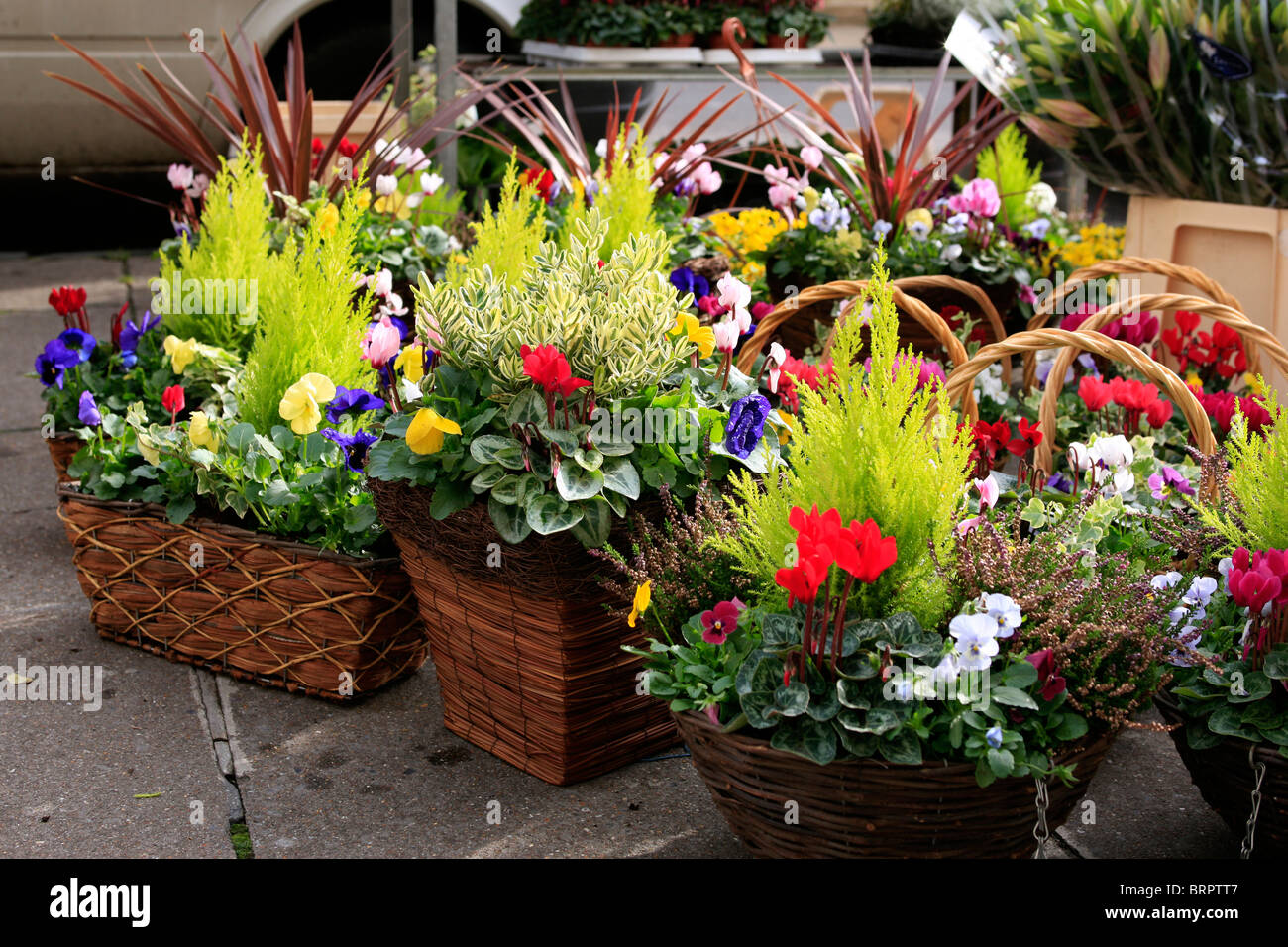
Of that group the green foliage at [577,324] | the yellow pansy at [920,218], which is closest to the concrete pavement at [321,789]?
the green foliage at [577,324]

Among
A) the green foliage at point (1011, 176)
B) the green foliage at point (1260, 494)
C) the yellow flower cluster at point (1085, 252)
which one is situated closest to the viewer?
the green foliage at point (1260, 494)

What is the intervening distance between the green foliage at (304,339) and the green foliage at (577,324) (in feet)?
1.98

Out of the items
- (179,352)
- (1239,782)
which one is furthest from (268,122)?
(1239,782)

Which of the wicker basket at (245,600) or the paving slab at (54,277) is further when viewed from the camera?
the paving slab at (54,277)

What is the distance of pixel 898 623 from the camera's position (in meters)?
1.76

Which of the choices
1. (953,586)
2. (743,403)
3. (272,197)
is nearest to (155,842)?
(743,403)

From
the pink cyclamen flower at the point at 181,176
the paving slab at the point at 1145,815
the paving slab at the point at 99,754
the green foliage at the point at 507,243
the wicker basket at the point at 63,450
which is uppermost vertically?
the pink cyclamen flower at the point at 181,176

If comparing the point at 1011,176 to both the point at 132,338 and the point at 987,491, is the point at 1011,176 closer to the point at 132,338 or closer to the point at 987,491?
the point at 987,491

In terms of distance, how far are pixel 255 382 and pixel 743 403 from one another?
1.17m

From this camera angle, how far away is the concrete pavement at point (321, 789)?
2.10 metres

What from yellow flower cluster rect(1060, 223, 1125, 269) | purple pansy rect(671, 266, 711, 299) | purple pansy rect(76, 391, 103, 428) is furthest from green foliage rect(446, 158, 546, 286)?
yellow flower cluster rect(1060, 223, 1125, 269)

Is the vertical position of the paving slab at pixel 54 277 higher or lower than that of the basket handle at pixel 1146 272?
lower

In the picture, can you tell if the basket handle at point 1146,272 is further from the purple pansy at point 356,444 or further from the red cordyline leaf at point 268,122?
the red cordyline leaf at point 268,122
